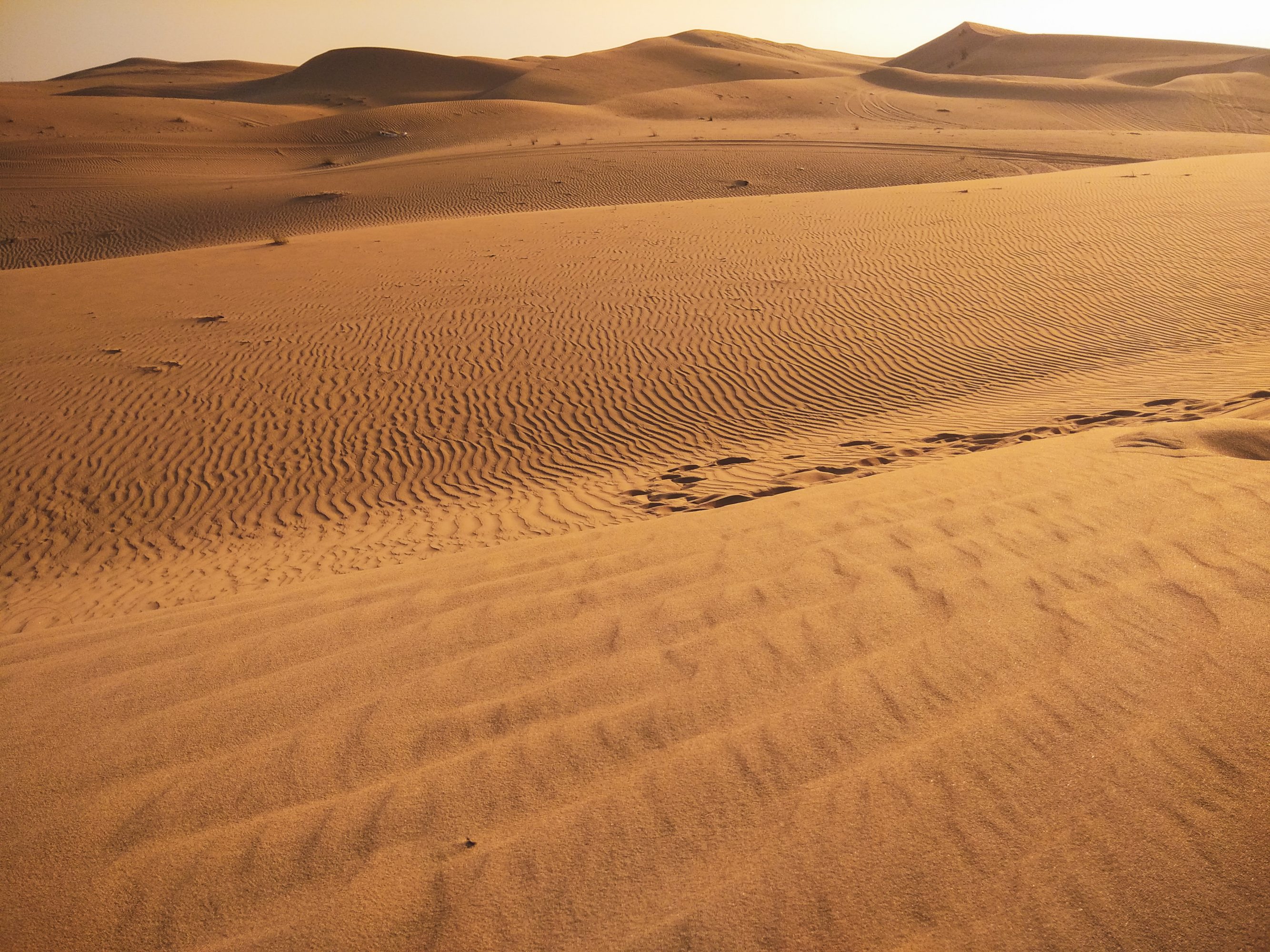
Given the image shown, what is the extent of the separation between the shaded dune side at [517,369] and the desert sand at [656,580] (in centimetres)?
8

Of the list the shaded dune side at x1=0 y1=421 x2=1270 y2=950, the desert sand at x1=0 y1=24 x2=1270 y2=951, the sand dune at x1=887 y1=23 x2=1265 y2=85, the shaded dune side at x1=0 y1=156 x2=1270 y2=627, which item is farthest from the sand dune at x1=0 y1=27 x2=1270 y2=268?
the shaded dune side at x1=0 y1=421 x2=1270 y2=950

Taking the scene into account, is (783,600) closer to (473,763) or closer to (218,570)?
(473,763)

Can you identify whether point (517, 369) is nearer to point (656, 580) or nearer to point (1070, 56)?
point (656, 580)

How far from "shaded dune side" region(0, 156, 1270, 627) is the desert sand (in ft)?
0.27

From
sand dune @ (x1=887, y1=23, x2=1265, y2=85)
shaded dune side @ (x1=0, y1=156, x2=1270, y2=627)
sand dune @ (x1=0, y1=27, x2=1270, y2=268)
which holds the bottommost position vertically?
shaded dune side @ (x1=0, y1=156, x2=1270, y2=627)

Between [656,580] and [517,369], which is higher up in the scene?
[656,580]

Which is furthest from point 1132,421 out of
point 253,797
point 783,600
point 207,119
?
point 207,119

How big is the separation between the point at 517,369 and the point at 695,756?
333 inches

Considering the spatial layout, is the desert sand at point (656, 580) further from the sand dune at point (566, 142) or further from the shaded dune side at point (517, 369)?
the sand dune at point (566, 142)

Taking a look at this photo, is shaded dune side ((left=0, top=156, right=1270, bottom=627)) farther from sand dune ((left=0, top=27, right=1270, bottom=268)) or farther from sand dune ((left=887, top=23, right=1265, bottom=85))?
sand dune ((left=887, top=23, right=1265, bottom=85))

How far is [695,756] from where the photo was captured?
8.94 ft

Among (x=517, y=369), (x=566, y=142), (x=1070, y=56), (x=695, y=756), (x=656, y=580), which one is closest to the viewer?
(x=695, y=756)

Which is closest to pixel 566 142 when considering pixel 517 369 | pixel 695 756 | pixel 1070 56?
pixel 517 369

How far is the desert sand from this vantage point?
2.30 meters
